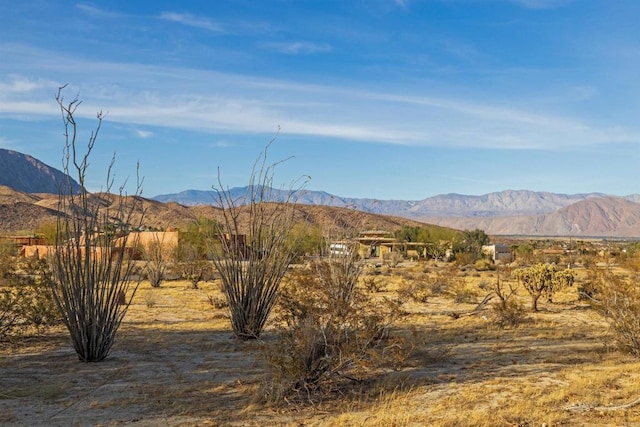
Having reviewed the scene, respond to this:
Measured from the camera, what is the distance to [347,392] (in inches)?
321

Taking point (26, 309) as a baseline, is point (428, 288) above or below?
below

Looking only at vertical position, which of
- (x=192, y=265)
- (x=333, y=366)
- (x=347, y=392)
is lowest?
(x=347, y=392)

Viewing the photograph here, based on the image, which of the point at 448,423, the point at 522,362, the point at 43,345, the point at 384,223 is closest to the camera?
the point at 448,423

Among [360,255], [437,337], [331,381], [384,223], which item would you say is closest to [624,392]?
[331,381]

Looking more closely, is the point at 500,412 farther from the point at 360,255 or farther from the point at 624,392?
the point at 360,255

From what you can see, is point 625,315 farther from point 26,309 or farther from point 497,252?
point 497,252

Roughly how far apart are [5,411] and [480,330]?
9758 mm

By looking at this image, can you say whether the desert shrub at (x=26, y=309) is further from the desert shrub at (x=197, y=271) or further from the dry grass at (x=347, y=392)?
the desert shrub at (x=197, y=271)

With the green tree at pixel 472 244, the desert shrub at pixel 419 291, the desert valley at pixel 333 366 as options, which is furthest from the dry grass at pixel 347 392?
the green tree at pixel 472 244

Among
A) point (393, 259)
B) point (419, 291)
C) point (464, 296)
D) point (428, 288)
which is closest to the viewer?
point (464, 296)

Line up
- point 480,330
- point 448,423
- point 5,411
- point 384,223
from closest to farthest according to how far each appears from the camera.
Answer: point 448,423
point 5,411
point 480,330
point 384,223

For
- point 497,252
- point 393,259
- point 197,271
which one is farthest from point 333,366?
point 497,252

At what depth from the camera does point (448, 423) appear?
684cm

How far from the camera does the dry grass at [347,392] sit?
7.12 metres
